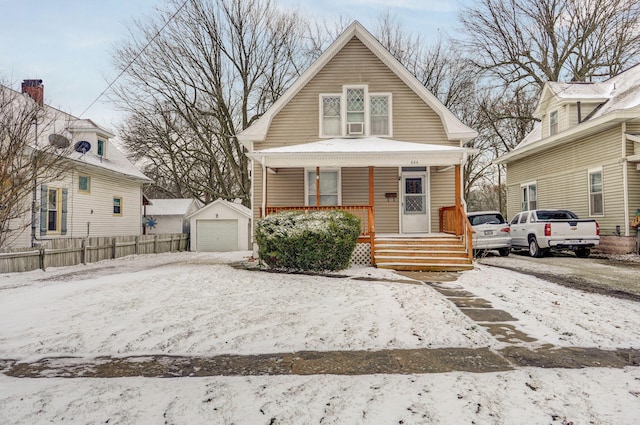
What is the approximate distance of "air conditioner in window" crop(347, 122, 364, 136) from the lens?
13289 mm

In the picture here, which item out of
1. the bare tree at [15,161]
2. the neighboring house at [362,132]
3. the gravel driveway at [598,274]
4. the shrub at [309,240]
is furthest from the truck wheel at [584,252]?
the bare tree at [15,161]

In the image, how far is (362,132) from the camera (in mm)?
13281

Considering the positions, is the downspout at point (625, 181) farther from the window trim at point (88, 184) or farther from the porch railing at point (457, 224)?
the window trim at point (88, 184)

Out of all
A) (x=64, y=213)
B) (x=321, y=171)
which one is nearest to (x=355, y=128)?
(x=321, y=171)

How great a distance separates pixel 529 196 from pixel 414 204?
10.4m

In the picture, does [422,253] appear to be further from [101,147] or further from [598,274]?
[101,147]

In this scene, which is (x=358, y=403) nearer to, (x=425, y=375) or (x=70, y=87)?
(x=425, y=375)

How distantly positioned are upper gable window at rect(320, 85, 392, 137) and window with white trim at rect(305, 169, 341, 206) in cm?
140

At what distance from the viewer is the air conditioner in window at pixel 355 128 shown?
13289 mm

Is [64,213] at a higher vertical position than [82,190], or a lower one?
lower

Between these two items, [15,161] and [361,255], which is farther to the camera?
[361,255]

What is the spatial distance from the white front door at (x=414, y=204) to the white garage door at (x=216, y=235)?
11.5 m

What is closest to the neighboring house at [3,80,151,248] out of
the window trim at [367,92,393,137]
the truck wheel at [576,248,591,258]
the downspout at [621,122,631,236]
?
the window trim at [367,92,393,137]

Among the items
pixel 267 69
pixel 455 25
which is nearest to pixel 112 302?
pixel 267 69
